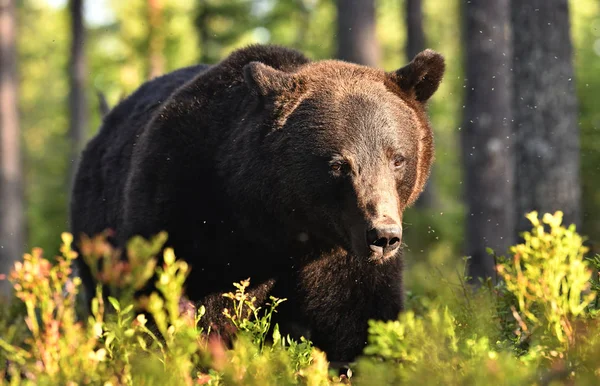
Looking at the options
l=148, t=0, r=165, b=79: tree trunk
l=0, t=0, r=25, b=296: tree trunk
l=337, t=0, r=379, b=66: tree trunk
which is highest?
l=148, t=0, r=165, b=79: tree trunk

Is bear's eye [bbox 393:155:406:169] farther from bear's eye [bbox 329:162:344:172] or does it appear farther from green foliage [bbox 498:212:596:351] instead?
green foliage [bbox 498:212:596:351]

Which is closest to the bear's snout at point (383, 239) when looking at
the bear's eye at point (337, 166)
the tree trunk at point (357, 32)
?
the bear's eye at point (337, 166)

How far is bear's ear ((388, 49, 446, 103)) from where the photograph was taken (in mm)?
Answer: 5289

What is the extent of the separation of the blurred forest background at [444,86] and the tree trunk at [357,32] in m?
0.02

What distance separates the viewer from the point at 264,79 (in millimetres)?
5059

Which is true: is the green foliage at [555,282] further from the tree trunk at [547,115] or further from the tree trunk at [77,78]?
the tree trunk at [77,78]

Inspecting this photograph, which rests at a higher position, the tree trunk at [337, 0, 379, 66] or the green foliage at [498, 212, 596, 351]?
the tree trunk at [337, 0, 379, 66]

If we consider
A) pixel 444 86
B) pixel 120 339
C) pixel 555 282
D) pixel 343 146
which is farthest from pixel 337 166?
pixel 444 86

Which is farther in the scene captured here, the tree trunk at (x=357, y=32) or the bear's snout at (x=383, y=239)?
the tree trunk at (x=357, y=32)

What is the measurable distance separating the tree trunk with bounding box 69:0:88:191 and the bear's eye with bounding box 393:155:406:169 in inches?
661

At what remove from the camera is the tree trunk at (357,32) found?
1369 cm

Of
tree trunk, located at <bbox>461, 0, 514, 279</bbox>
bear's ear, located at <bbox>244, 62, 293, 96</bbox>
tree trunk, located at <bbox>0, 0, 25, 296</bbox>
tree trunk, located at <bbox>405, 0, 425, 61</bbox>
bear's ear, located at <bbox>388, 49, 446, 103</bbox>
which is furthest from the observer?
tree trunk, located at <bbox>405, 0, 425, 61</bbox>

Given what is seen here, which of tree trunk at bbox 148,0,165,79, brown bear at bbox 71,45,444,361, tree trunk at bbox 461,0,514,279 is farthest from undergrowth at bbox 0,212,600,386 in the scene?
tree trunk at bbox 148,0,165,79

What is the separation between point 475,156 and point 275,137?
884 cm
